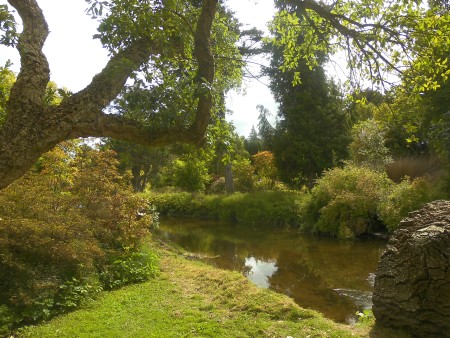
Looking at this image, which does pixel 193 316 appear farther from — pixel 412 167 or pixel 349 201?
pixel 412 167

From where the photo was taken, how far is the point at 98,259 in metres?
9.15

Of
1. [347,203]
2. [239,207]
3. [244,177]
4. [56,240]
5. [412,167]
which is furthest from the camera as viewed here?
[244,177]

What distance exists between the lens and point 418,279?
5734 mm

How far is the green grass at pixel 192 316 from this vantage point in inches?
238

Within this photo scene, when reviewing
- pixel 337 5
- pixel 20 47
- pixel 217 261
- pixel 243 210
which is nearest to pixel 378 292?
pixel 337 5

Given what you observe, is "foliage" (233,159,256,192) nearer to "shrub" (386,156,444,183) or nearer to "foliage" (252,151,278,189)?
"foliage" (252,151,278,189)

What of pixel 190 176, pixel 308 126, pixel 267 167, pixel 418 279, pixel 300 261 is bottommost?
pixel 300 261

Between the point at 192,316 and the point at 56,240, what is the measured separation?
3.14 metres

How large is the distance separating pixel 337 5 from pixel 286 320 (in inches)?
190

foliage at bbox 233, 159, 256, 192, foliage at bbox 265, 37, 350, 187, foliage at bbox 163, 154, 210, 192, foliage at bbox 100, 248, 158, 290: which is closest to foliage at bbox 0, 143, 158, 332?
foliage at bbox 100, 248, 158, 290

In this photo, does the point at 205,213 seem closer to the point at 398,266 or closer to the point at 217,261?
the point at 217,261

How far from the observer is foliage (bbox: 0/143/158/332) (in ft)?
22.6

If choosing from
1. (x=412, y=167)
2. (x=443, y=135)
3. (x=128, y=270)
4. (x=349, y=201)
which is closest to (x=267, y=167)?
(x=412, y=167)

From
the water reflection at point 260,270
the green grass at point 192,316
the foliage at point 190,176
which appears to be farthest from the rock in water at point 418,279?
the foliage at point 190,176
